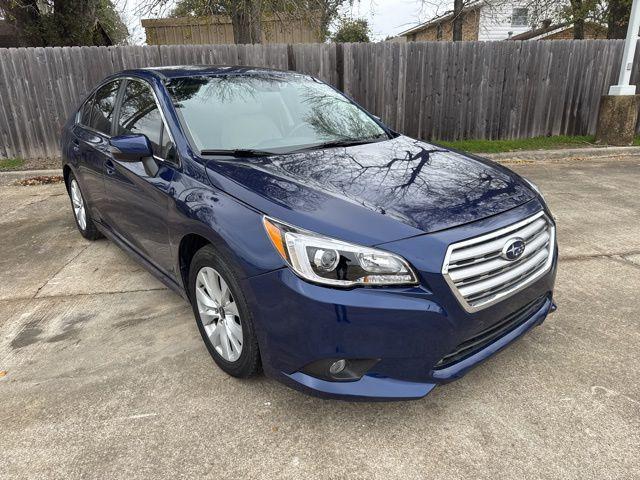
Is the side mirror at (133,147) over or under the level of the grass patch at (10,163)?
over

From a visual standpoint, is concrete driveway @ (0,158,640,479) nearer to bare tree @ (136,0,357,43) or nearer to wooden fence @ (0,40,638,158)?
wooden fence @ (0,40,638,158)

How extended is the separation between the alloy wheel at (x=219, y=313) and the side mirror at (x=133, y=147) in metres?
0.88

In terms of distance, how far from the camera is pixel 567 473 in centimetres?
193

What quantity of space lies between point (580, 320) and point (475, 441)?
1.45 metres

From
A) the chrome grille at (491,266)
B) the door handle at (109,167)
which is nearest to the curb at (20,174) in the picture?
the door handle at (109,167)

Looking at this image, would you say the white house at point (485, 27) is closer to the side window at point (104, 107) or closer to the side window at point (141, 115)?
the side window at point (104, 107)

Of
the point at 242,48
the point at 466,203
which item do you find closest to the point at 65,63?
the point at 242,48

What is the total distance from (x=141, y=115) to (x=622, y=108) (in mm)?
9098

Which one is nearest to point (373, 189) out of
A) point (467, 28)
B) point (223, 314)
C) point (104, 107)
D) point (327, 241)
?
point (327, 241)

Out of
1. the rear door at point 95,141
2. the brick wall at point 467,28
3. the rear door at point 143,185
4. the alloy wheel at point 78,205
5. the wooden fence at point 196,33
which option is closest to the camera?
the rear door at point 143,185

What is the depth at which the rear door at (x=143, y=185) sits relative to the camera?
2.88 m

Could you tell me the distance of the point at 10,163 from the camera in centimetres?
841

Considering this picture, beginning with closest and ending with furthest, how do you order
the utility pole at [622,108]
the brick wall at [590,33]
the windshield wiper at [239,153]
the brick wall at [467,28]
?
the windshield wiper at [239,153] → the utility pole at [622,108] → the brick wall at [590,33] → the brick wall at [467,28]

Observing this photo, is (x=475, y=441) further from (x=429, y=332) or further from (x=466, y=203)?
(x=466, y=203)
